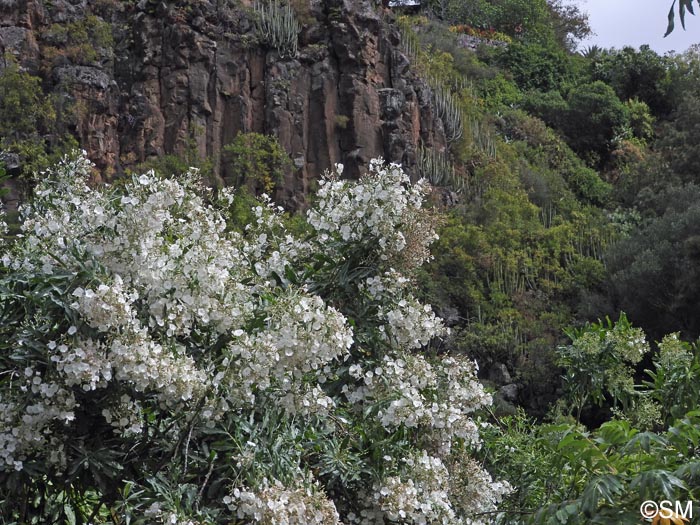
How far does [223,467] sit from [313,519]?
51 cm

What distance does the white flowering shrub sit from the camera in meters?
3.73

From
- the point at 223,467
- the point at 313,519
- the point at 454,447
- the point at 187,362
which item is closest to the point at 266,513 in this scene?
the point at 313,519

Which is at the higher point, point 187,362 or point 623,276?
point 187,362

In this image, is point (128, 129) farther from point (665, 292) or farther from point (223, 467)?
point (223, 467)

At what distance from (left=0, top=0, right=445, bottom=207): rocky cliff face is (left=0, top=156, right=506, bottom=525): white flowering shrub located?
1533 cm

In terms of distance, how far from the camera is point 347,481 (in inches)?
174

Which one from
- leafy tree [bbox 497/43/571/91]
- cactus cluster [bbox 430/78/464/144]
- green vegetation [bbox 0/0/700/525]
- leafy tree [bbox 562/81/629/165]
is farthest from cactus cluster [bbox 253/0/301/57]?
leafy tree [bbox 497/43/571/91]

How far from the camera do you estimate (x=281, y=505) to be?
349 centimetres

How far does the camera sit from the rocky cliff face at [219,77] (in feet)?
64.7

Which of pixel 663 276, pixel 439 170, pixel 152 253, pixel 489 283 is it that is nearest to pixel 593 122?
pixel 439 170

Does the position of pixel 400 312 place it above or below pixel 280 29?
below

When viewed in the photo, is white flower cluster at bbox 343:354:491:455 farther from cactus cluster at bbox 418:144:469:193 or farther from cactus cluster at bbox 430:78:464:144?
cactus cluster at bbox 430:78:464:144

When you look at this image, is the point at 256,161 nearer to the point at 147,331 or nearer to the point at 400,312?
the point at 400,312

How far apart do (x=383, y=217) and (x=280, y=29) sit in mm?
17589
